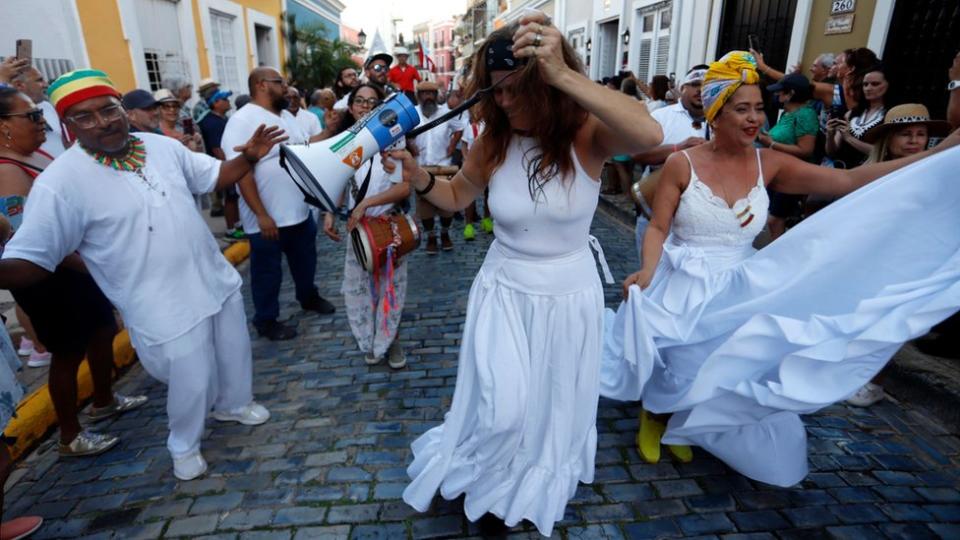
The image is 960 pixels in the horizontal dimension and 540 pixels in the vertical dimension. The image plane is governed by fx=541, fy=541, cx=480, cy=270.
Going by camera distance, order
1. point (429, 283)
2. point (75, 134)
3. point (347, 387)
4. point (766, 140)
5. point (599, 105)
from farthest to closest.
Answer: point (429, 283) < point (766, 140) < point (347, 387) < point (75, 134) < point (599, 105)

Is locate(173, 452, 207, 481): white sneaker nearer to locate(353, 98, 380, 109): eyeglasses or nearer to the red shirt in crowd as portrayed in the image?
locate(353, 98, 380, 109): eyeglasses

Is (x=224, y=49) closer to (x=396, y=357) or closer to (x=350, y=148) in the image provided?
(x=396, y=357)

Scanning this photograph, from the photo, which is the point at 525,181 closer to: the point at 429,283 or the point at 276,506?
the point at 276,506

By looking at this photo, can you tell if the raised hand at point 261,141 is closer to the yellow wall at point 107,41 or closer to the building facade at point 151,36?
the building facade at point 151,36

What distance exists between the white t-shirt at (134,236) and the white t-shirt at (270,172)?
129cm

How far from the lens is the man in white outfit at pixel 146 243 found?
2.32 metres

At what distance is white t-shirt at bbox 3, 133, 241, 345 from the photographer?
2.29 metres

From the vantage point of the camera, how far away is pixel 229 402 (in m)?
3.22

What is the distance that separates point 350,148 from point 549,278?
3.11 ft

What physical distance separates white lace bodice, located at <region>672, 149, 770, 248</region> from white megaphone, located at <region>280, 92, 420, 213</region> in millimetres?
1490

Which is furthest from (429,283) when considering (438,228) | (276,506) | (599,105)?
(599,105)

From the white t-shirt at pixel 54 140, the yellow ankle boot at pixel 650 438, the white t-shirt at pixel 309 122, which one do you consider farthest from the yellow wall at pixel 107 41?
the yellow ankle boot at pixel 650 438

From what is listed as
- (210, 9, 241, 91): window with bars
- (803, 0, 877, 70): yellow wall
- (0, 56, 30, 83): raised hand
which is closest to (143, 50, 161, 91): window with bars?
(210, 9, 241, 91): window with bars

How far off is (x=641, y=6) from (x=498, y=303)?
13629 millimetres
